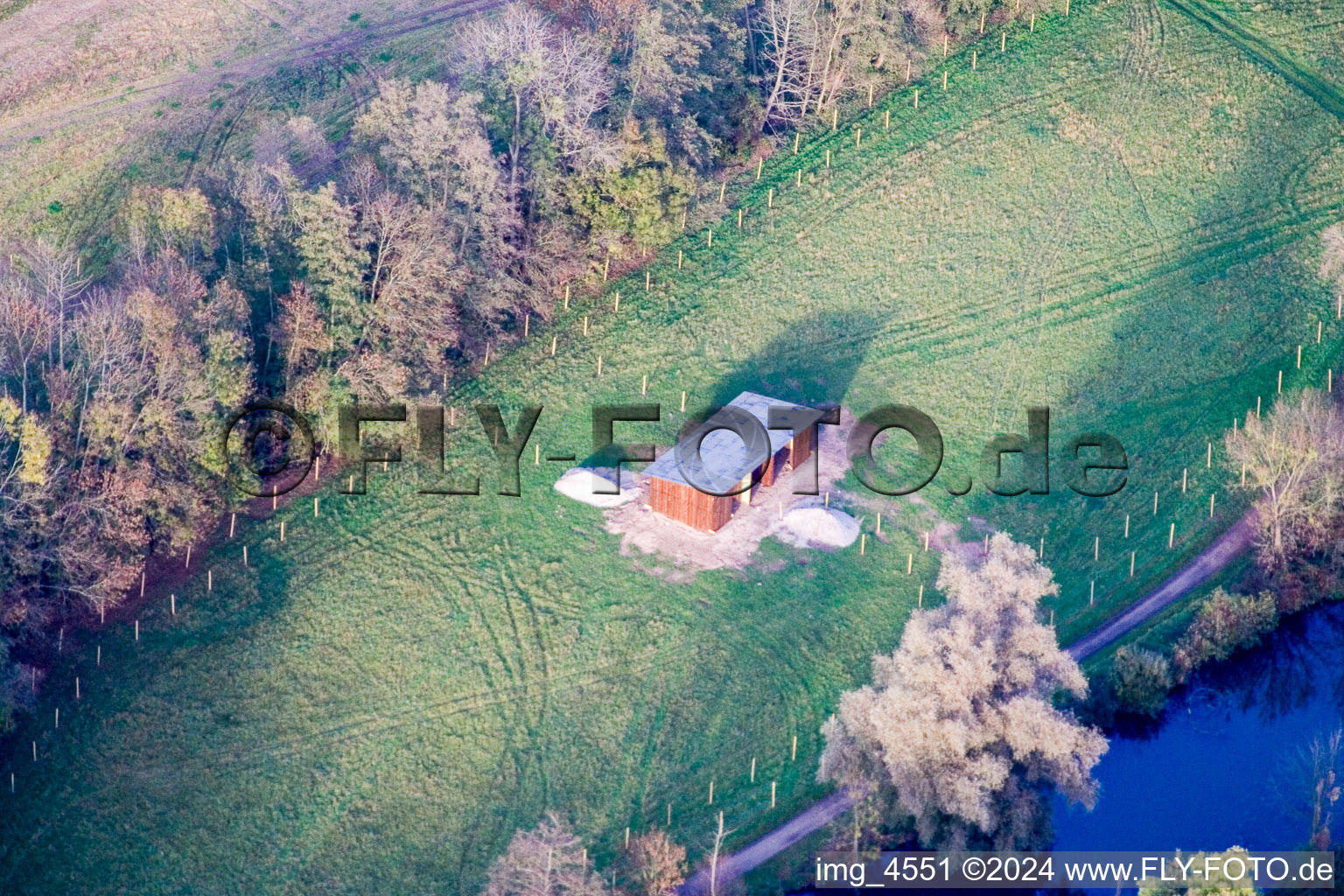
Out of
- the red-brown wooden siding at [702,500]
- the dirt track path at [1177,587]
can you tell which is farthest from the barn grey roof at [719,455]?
the dirt track path at [1177,587]

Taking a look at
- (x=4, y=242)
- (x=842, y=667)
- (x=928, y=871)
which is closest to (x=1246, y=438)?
(x=842, y=667)

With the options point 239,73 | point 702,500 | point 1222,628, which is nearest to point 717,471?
point 702,500

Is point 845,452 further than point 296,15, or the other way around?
point 296,15

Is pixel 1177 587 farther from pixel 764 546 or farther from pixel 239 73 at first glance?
pixel 239 73

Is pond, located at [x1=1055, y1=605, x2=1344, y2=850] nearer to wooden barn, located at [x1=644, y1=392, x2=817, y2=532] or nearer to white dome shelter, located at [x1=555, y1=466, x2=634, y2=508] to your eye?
wooden barn, located at [x1=644, y1=392, x2=817, y2=532]

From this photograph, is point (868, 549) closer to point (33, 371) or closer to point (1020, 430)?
point (1020, 430)

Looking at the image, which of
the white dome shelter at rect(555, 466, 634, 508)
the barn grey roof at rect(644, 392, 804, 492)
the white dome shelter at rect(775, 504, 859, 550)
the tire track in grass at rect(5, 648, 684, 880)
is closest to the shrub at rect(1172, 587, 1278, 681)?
the white dome shelter at rect(775, 504, 859, 550)
